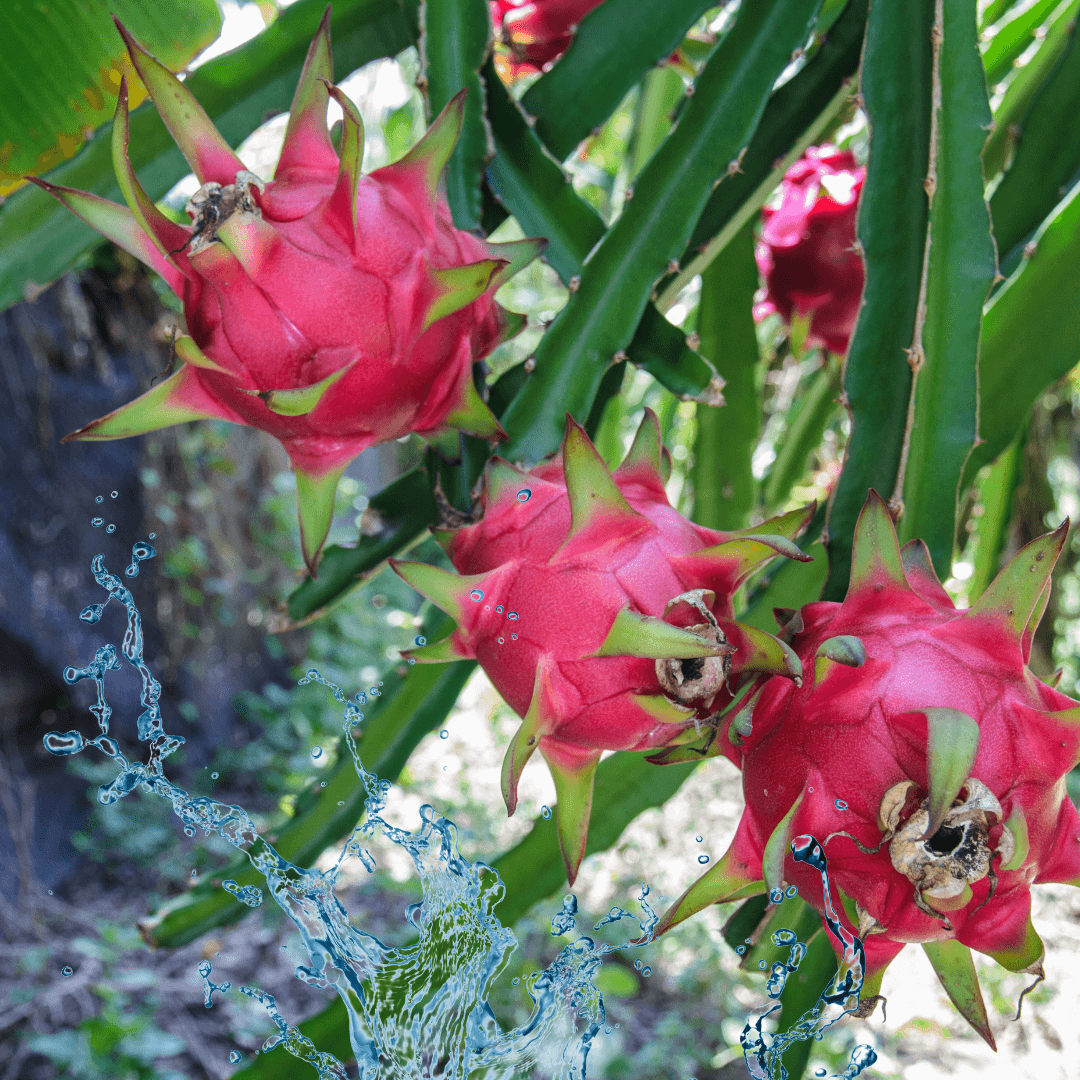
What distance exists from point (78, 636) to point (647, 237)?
207 cm

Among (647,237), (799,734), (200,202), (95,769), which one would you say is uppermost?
(200,202)

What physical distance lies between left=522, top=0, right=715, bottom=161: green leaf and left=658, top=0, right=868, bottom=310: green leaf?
4.6 inches

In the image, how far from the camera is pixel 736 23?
29.5 inches

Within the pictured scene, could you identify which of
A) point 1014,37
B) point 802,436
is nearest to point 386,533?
point 802,436

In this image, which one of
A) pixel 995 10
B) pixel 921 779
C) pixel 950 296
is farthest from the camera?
pixel 995 10

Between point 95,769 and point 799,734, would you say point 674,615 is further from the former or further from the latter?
point 95,769

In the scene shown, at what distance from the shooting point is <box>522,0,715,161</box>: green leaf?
785 mm

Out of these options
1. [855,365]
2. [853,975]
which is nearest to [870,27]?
[855,365]

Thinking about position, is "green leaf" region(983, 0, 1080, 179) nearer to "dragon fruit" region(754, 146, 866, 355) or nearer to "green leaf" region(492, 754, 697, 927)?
"dragon fruit" region(754, 146, 866, 355)

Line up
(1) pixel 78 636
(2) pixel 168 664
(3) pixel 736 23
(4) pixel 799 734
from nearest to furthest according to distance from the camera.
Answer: (4) pixel 799 734
(3) pixel 736 23
(1) pixel 78 636
(2) pixel 168 664

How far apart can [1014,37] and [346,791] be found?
1.11m

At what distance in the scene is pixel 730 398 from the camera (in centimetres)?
113

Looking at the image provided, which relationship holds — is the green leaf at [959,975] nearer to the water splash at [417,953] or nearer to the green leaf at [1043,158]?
the water splash at [417,953]

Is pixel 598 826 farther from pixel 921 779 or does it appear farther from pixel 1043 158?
pixel 1043 158
